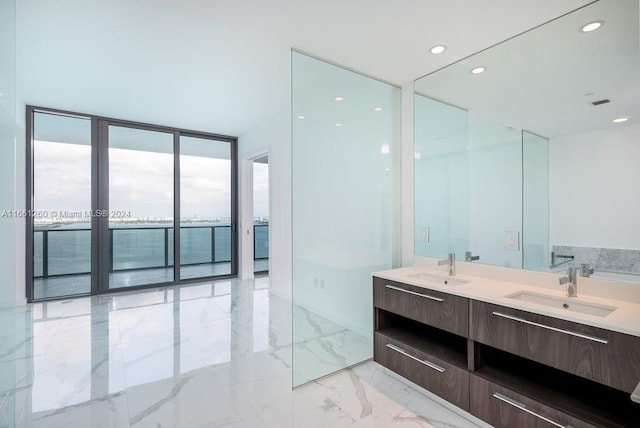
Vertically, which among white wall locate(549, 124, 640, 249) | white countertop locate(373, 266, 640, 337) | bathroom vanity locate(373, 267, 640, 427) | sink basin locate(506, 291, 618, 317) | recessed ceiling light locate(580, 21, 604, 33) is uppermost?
recessed ceiling light locate(580, 21, 604, 33)

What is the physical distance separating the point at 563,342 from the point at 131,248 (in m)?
6.34

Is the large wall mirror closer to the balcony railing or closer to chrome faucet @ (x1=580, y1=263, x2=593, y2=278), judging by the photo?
chrome faucet @ (x1=580, y1=263, x2=593, y2=278)

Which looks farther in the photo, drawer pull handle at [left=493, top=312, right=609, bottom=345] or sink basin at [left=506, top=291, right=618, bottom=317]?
sink basin at [left=506, top=291, right=618, bottom=317]

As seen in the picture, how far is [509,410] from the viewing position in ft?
5.75

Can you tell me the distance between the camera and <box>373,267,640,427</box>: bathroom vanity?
1464mm

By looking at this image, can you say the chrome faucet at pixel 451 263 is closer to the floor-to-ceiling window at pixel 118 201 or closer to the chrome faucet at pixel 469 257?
the chrome faucet at pixel 469 257

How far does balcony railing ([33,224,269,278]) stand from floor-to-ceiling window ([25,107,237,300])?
0.02 m

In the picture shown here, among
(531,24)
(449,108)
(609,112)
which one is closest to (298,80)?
(449,108)

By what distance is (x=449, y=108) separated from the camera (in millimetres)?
2824

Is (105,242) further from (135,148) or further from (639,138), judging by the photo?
(639,138)

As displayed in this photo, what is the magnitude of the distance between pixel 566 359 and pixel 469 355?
0.53m

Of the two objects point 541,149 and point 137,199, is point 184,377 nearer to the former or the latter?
point 541,149

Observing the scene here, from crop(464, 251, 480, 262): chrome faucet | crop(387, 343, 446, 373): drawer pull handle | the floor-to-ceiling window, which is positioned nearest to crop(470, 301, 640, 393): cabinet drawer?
crop(387, 343, 446, 373): drawer pull handle

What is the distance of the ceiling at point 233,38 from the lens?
2.08 meters
